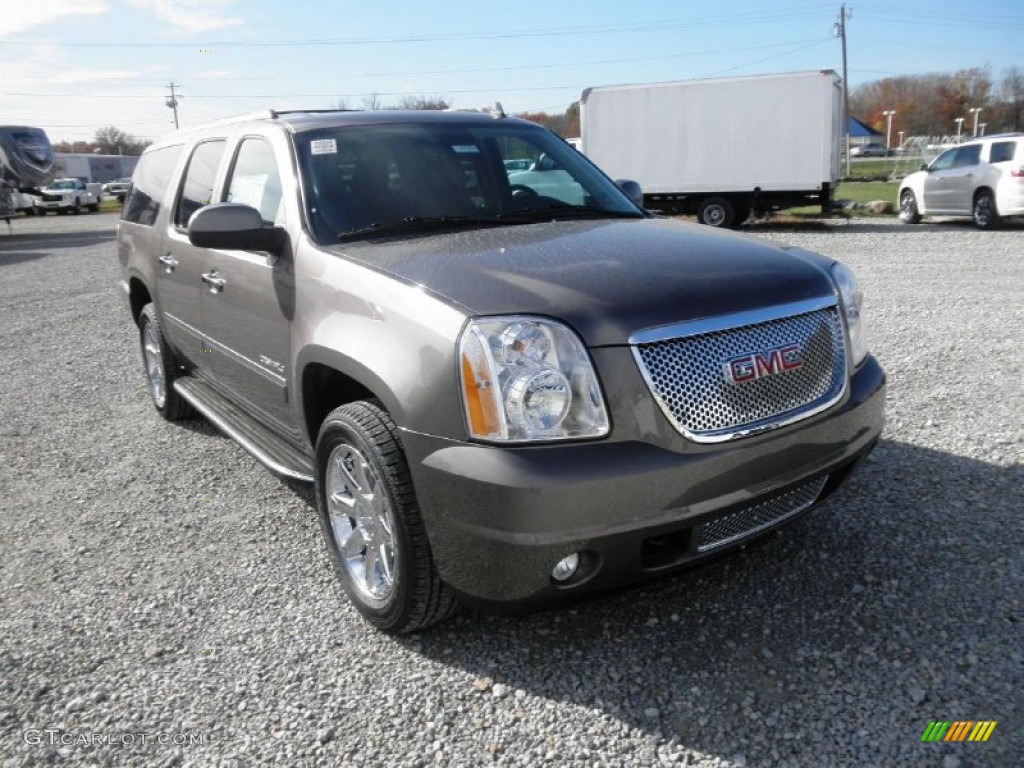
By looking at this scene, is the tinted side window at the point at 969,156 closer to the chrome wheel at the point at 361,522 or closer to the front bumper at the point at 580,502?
the front bumper at the point at 580,502

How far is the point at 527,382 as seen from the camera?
2381 mm

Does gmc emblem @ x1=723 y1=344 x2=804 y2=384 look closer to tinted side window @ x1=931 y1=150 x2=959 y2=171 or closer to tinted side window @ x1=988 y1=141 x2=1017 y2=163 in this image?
tinted side window @ x1=988 y1=141 x2=1017 y2=163

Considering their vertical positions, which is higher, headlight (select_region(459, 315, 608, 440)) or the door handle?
the door handle

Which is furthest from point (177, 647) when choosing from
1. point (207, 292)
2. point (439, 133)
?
point (439, 133)

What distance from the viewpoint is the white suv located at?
15.3m

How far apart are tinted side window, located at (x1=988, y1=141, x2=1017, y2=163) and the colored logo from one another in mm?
16166

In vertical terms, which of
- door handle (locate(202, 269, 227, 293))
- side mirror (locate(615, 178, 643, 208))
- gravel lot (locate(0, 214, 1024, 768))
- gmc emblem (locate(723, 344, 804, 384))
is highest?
side mirror (locate(615, 178, 643, 208))

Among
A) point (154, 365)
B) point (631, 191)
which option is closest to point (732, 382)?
point (631, 191)

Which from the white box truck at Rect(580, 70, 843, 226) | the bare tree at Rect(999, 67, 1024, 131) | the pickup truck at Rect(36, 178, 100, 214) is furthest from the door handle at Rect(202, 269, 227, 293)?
the bare tree at Rect(999, 67, 1024, 131)

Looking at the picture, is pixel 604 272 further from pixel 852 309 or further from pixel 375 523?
pixel 375 523

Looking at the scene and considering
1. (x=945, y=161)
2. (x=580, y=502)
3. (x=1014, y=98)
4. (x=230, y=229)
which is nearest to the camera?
(x=580, y=502)

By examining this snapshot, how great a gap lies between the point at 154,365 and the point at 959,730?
5.29 m

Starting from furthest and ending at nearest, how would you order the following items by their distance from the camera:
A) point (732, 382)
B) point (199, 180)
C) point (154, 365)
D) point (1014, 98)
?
point (1014, 98) → point (154, 365) → point (199, 180) → point (732, 382)

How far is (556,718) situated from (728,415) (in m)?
1.06
